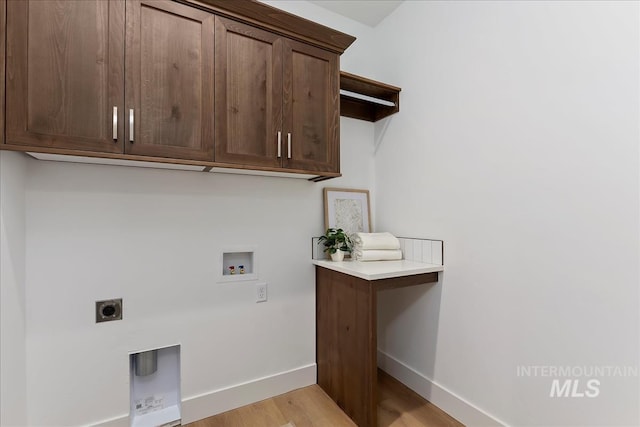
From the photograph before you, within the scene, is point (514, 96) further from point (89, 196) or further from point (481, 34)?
point (89, 196)

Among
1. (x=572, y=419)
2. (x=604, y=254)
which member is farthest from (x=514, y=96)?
(x=572, y=419)

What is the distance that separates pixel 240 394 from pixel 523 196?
76.1 inches

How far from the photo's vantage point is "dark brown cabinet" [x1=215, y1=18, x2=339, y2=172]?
57.9 inches

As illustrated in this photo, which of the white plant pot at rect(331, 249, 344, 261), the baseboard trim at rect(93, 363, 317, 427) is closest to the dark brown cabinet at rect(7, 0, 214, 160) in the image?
the white plant pot at rect(331, 249, 344, 261)

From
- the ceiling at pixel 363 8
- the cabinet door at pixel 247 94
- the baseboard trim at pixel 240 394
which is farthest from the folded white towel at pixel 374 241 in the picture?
the ceiling at pixel 363 8

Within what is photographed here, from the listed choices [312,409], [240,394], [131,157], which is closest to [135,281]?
[131,157]

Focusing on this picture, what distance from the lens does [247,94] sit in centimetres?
152

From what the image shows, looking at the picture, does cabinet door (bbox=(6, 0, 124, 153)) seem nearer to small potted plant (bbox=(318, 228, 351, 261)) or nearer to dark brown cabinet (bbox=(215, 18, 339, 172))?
dark brown cabinet (bbox=(215, 18, 339, 172))

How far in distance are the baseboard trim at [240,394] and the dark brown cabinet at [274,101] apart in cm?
136

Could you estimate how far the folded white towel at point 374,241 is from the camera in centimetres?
198

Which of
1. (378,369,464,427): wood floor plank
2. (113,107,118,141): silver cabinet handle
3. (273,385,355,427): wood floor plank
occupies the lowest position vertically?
(378,369,464,427): wood floor plank

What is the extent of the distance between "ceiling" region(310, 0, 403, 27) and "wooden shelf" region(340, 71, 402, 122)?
2.07 feet

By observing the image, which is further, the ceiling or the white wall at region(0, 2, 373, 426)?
the ceiling

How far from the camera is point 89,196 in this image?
146cm
